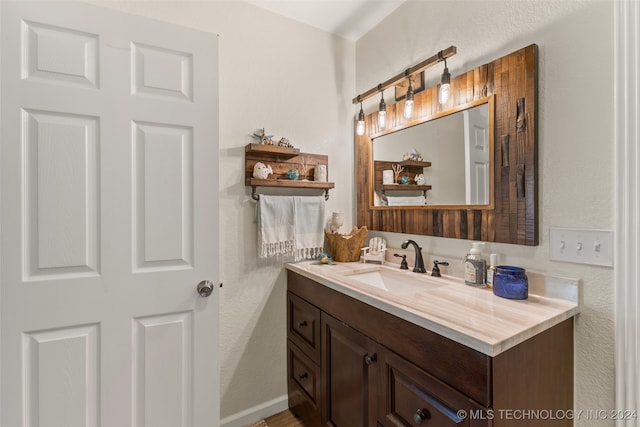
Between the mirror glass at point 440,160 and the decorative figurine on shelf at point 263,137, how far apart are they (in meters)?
0.70

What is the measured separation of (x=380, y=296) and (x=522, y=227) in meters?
0.66

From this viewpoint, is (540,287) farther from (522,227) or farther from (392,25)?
(392,25)

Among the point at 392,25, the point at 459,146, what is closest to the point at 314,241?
the point at 459,146

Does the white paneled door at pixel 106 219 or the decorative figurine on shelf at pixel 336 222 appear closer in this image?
the white paneled door at pixel 106 219

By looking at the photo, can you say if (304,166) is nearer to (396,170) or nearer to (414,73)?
(396,170)

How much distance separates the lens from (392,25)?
1.88 meters

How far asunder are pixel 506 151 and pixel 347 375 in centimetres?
120

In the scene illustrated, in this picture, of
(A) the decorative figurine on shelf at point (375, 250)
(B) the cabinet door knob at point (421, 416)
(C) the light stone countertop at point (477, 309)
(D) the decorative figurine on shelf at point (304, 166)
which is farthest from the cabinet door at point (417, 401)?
(D) the decorative figurine on shelf at point (304, 166)

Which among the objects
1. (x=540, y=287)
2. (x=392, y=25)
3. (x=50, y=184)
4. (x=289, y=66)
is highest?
(x=392, y=25)

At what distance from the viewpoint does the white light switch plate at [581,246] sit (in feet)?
3.34

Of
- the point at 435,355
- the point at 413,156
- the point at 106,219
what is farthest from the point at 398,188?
the point at 106,219

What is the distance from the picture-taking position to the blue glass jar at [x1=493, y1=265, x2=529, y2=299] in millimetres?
1158

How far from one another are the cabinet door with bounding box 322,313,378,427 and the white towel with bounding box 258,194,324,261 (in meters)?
0.51

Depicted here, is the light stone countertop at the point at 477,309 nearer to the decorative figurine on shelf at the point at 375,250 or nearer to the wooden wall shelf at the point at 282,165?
the decorative figurine on shelf at the point at 375,250
